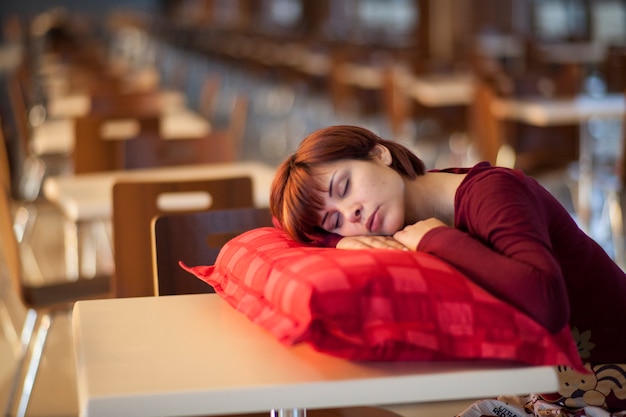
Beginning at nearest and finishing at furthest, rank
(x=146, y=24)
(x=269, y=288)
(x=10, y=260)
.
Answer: (x=269, y=288), (x=10, y=260), (x=146, y=24)

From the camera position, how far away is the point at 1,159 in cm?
395

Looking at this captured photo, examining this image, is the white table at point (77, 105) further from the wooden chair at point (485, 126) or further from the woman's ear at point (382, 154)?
the woman's ear at point (382, 154)

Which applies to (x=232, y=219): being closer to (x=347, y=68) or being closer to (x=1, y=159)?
(x=1, y=159)

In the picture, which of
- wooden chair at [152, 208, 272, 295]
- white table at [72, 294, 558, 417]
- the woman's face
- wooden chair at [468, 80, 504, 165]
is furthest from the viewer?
wooden chair at [468, 80, 504, 165]

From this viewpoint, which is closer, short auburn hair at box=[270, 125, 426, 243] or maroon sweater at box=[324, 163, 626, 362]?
maroon sweater at box=[324, 163, 626, 362]

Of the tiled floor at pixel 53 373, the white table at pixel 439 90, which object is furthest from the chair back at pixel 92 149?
the white table at pixel 439 90

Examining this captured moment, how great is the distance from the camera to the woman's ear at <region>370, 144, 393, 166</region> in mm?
1648

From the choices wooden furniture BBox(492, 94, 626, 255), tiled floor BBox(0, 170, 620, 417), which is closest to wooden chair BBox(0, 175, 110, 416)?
tiled floor BBox(0, 170, 620, 417)

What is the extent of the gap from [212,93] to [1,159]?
6.58ft

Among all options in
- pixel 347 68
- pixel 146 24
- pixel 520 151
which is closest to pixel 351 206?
pixel 520 151

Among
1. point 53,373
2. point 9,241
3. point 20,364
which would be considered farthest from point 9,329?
point 9,241

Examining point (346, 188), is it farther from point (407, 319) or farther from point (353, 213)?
point (407, 319)

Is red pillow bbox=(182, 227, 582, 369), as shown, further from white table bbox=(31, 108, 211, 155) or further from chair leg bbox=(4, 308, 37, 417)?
white table bbox=(31, 108, 211, 155)

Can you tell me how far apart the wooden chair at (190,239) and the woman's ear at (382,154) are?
0.55m
